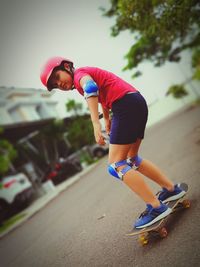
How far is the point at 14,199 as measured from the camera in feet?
38.3

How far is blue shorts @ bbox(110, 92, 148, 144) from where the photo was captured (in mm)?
2662

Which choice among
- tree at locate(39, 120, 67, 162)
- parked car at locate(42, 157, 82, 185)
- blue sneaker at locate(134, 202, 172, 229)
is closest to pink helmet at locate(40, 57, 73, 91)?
blue sneaker at locate(134, 202, 172, 229)

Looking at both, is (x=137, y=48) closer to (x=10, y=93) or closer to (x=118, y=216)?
(x=118, y=216)

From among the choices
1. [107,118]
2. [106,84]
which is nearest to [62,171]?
[107,118]

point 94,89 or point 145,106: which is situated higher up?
point 94,89

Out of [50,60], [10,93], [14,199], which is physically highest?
[10,93]

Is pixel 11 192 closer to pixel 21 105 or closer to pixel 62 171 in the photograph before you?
pixel 62 171

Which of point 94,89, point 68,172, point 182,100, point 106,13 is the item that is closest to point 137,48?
point 106,13

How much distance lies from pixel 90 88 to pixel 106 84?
290mm

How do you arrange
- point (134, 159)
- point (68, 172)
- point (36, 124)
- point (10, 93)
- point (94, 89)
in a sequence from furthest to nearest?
point (10, 93)
point (36, 124)
point (68, 172)
point (134, 159)
point (94, 89)

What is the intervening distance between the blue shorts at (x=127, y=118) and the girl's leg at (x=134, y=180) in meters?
0.09

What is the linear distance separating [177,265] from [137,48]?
13.1m

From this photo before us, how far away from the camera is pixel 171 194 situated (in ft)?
10.3

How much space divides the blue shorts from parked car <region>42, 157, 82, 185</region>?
13.4 metres
